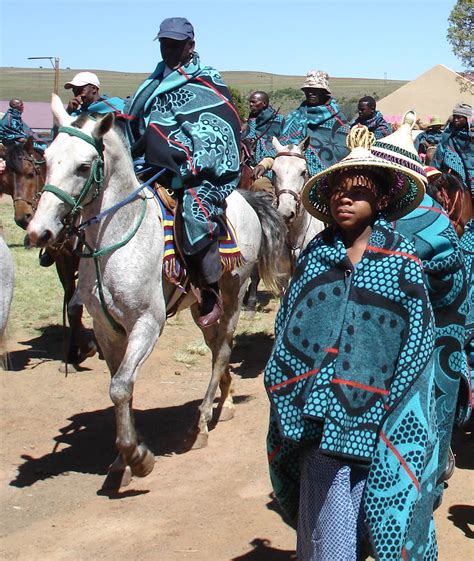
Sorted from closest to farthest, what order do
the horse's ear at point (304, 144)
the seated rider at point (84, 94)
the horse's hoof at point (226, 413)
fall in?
the seated rider at point (84, 94) < the horse's hoof at point (226, 413) < the horse's ear at point (304, 144)

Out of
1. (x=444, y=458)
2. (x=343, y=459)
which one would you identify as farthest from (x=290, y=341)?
(x=444, y=458)

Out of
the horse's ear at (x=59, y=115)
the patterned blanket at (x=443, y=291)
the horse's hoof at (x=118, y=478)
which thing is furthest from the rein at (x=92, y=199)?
the patterned blanket at (x=443, y=291)

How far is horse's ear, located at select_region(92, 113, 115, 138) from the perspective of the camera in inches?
233

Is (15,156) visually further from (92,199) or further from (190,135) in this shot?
(92,199)

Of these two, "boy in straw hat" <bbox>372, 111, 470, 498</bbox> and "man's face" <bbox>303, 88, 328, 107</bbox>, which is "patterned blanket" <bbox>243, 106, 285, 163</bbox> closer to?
"man's face" <bbox>303, 88, 328, 107</bbox>

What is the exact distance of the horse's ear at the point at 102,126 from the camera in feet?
19.4

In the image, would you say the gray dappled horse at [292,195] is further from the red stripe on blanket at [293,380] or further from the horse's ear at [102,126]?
the red stripe on blanket at [293,380]

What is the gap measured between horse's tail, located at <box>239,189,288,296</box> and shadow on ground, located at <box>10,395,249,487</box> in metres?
1.22

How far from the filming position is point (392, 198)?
381 centimetres

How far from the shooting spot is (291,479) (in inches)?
157

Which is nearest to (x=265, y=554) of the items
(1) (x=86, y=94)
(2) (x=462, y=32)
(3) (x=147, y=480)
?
(3) (x=147, y=480)

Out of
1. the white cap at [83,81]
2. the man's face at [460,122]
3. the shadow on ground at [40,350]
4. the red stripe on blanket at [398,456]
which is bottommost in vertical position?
the shadow on ground at [40,350]

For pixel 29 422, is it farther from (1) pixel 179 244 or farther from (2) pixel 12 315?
(2) pixel 12 315

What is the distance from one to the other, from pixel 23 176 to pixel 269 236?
4.73m
